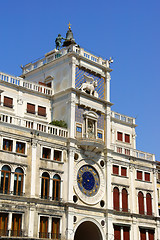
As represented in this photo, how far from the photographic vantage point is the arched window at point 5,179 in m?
36.9

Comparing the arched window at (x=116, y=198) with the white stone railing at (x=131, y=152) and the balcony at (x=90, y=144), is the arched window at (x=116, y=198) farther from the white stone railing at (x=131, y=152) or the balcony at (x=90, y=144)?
the balcony at (x=90, y=144)

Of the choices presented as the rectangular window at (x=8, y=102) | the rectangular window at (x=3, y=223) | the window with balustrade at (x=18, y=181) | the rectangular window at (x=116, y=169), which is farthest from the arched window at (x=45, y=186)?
the rectangular window at (x=116, y=169)

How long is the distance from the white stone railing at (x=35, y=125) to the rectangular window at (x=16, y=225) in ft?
28.7

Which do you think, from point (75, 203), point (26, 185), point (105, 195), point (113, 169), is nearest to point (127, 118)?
point (113, 169)

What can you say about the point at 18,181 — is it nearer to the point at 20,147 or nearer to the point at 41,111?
the point at 20,147

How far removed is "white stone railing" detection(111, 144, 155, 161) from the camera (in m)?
49.9

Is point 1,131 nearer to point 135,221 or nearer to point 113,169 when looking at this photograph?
point 113,169

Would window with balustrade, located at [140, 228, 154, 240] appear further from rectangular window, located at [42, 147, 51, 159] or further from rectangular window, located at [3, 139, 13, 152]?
rectangular window, located at [3, 139, 13, 152]

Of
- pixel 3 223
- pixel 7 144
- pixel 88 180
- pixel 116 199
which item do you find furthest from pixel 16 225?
pixel 116 199

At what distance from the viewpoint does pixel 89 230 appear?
45844 mm

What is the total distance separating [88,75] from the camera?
48156 millimetres

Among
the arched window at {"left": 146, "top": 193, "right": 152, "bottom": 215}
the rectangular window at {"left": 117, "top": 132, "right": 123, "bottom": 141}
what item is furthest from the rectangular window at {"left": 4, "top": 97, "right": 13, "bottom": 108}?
the arched window at {"left": 146, "top": 193, "right": 152, "bottom": 215}

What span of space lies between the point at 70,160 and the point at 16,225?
9054 millimetres

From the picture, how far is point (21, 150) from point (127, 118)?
Answer: 68.0 feet
